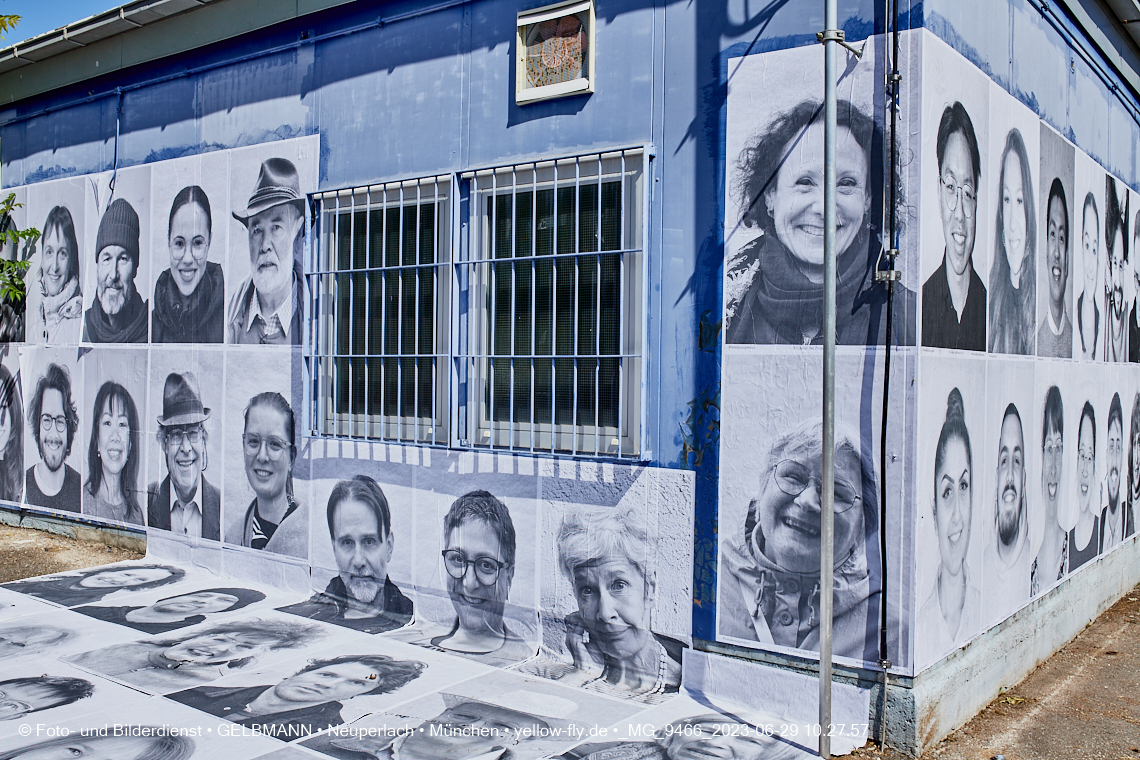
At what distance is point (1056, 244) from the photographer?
6660 mm

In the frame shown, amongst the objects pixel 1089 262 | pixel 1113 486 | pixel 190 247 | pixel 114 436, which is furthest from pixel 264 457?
pixel 1113 486

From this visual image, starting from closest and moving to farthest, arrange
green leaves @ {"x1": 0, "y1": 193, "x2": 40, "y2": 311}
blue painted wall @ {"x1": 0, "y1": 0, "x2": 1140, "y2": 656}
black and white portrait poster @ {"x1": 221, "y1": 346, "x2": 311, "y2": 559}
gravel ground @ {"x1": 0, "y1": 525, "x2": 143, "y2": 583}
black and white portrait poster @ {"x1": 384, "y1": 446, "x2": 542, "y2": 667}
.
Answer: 1. blue painted wall @ {"x1": 0, "y1": 0, "x2": 1140, "y2": 656}
2. black and white portrait poster @ {"x1": 384, "y1": 446, "x2": 542, "y2": 667}
3. black and white portrait poster @ {"x1": 221, "y1": 346, "x2": 311, "y2": 559}
4. gravel ground @ {"x1": 0, "y1": 525, "x2": 143, "y2": 583}
5. green leaves @ {"x1": 0, "y1": 193, "x2": 40, "y2": 311}

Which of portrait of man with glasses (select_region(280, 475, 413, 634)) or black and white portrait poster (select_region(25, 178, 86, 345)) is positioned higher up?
black and white portrait poster (select_region(25, 178, 86, 345))

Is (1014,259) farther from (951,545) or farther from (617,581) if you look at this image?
(617,581)

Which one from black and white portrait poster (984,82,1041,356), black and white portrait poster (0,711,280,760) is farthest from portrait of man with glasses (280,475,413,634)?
black and white portrait poster (984,82,1041,356)

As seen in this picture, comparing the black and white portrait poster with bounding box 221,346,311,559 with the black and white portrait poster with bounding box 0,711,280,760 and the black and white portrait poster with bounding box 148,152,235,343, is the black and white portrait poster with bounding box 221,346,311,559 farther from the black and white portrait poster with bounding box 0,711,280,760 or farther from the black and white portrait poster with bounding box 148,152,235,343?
the black and white portrait poster with bounding box 0,711,280,760

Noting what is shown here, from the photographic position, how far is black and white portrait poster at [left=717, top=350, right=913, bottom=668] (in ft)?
15.0

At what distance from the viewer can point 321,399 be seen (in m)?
6.97

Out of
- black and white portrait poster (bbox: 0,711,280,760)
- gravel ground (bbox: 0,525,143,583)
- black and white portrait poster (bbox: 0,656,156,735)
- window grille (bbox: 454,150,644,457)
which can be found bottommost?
black and white portrait poster (bbox: 0,711,280,760)

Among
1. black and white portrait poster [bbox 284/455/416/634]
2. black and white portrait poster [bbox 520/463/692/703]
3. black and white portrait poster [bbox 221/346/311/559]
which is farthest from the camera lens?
black and white portrait poster [bbox 221/346/311/559]

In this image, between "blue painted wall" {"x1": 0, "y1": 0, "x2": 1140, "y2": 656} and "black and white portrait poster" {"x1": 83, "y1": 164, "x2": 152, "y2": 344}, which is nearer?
"blue painted wall" {"x1": 0, "y1": 0, "x2": 1140, "y2": 656}

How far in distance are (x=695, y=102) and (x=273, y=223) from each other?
3.61 metres

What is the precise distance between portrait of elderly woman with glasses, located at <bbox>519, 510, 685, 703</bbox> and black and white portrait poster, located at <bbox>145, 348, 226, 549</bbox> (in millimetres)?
3476

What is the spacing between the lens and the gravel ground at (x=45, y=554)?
792 centimetres
